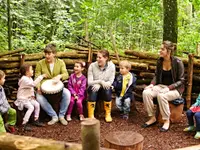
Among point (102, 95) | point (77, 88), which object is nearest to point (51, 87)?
point (77, 88)

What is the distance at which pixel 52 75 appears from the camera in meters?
6.27

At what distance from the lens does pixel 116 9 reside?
26.2ft

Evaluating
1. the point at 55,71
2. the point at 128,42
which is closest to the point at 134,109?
the point at 55,71

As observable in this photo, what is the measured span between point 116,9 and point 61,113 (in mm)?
3185

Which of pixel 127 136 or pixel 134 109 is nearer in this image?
pixel 127 136

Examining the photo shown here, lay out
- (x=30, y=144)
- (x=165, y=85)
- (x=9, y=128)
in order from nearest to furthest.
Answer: (x=30, y=144) < (x=9, y=128) < (x=165, y=85)

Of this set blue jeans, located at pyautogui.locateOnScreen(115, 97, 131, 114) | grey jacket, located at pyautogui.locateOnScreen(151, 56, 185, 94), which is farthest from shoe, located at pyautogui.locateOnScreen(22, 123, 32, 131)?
grey jacket, located at pyautogui.locateOnScreen(151, 56, 185, 94)

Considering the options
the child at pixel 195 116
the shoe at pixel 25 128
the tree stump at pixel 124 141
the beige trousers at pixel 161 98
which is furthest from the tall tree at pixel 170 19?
the tree stump at pixel 124 141

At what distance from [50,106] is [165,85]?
219 cm

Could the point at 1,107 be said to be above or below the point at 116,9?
below

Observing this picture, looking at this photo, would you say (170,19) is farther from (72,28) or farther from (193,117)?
(72,28)

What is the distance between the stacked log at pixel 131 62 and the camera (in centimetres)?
684

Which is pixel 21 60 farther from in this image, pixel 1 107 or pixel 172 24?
pixel 172 24

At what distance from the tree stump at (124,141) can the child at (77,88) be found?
2248 millimetres
